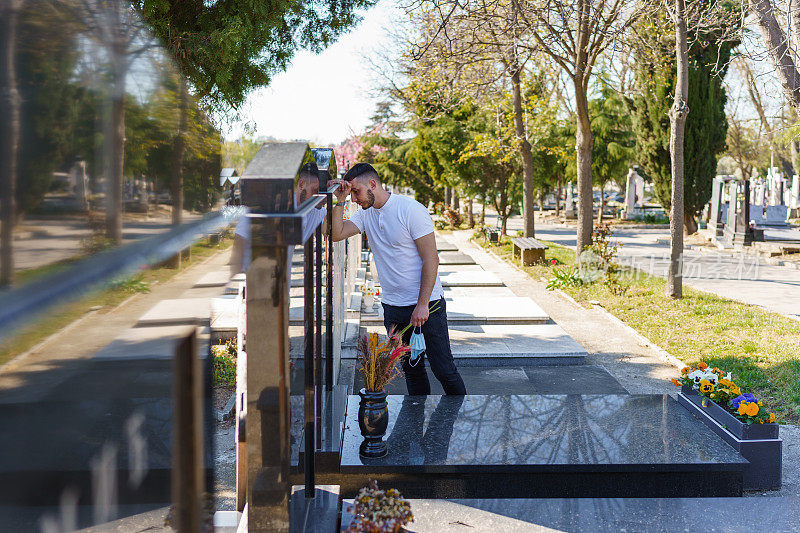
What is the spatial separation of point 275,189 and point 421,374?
3.63 metres

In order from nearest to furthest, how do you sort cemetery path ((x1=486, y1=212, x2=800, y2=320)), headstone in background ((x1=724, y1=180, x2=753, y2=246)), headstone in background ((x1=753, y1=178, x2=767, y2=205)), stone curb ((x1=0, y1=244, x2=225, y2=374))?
stone curb ((x1=0, y1=244, x2=225, y2=374))
cemetery path ((x1=486, y1=212, x2=800, y2=320))
headstone in background ((x1=724, y1=180, x2=753, y2=246))
headstone in background ((x1=753, y1=178, x2=767, y2=205))

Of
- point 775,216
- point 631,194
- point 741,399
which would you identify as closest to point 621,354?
point 741,399

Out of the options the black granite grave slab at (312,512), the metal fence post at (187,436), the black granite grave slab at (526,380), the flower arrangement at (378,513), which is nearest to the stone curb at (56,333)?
the metal fence post at (187,436)

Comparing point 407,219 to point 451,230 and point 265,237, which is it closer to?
point 265,237

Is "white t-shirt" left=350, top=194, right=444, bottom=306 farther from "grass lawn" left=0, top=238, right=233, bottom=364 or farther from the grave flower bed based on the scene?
"grass lawn" left=0, top=238, right=233, bottom=364

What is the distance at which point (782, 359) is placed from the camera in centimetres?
734

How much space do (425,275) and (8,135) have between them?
13.9 feet

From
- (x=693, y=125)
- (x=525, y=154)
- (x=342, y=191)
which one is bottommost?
(x=342, y=191)

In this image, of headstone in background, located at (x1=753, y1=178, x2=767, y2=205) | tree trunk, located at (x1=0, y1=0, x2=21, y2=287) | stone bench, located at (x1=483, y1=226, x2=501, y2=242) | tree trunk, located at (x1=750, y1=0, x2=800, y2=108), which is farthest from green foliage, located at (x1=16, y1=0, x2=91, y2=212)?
headstone in background, located at (x1=753, y1=178, x2=767, y2=205)

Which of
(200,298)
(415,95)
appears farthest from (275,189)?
(415,95)

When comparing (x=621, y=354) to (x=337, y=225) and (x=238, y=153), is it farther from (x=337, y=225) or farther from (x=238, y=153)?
(x=238, y=153)

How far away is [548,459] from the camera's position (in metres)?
3.88

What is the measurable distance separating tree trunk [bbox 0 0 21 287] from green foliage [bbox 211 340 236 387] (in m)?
1.90

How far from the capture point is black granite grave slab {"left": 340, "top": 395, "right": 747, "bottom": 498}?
12.6 feet
